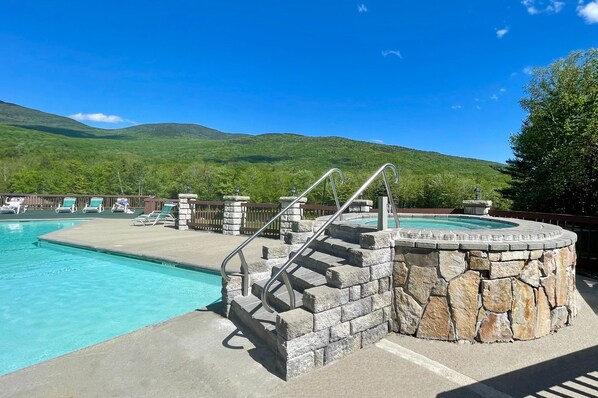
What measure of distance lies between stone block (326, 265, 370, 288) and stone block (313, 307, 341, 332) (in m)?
0.21

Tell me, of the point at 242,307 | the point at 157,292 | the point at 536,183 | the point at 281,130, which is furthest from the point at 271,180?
the point at 281,130

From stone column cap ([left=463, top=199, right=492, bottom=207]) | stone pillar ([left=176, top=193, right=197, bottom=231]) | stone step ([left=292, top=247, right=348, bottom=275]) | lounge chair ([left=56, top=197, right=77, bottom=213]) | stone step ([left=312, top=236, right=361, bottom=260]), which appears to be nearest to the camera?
stone step ([left=292, top=247, right=348, bottom=275])

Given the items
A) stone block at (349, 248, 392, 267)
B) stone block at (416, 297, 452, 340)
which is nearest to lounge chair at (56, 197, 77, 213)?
stone block at (349, 248, 392, 267)

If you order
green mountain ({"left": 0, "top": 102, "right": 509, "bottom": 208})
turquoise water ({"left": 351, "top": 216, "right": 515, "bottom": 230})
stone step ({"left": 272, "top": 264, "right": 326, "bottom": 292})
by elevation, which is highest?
green mountain ({"left": 0, "top": 102, "right": 509, "bottom": 208})

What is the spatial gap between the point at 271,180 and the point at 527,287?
24.3 m

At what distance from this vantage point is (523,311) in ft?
9.86

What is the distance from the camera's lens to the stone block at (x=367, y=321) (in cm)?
280

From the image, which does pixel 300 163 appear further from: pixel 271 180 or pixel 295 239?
pixel 295 239

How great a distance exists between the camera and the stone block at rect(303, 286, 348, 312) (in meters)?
2.51

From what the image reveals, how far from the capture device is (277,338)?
2.52 metres

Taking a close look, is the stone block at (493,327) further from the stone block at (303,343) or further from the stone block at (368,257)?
the stone block at (303,343)

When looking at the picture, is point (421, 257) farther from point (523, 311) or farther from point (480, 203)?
point (480, 203)

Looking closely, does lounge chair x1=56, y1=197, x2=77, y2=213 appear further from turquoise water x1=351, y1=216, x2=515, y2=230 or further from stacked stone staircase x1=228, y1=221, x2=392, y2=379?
stacked stone staircase x1=228, y1=221, x2=392, y2=379

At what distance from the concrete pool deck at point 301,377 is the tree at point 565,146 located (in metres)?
9.88
